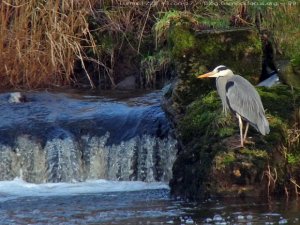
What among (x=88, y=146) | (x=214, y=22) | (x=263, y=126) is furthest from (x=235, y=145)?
(x=214, y=22)

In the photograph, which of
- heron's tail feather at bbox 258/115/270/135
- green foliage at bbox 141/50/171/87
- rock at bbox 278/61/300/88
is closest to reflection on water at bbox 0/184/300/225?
heron's tail feather at bbox 258/115/270/135

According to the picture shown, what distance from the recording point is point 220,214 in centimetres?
757

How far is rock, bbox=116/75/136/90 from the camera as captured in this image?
13.0 metres

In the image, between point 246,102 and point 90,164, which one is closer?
point 246,102

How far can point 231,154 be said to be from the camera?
8195 millimetres

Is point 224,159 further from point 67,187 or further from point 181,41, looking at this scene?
point 67,187

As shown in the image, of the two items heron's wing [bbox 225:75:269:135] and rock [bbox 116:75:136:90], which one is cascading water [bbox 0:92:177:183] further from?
rock [bbox 116:75:136:90]

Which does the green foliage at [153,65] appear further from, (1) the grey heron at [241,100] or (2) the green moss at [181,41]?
(1) the grey heron at [241,100]

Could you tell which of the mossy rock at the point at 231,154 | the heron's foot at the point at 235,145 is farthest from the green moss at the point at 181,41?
the heron's foot at the point at 235,145

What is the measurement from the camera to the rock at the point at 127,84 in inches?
511

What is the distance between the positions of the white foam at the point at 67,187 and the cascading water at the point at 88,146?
0.16 m

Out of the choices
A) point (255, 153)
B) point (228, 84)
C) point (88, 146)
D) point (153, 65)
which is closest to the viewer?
point (255, 153)

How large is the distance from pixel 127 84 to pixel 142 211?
5.26 meters

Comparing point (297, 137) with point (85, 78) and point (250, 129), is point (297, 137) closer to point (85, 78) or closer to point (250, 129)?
point (250, 129)
